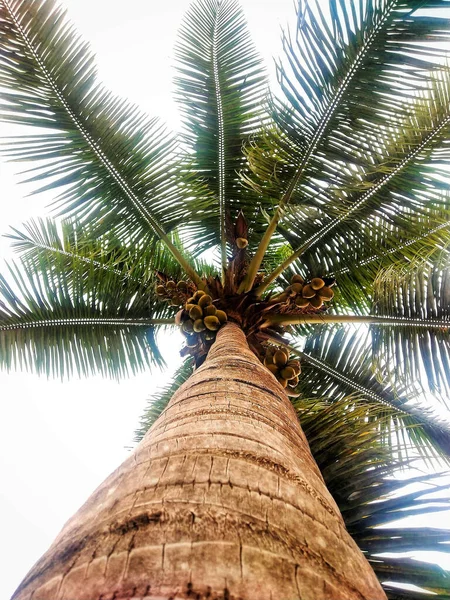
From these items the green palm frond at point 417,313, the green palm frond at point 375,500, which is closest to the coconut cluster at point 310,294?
the green palm frond at point 417,313

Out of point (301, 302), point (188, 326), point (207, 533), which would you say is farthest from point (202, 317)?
point (207, 533)

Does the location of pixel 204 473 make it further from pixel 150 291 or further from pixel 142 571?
pixel 150 291

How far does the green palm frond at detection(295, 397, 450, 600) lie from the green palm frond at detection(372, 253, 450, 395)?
1.12 meters

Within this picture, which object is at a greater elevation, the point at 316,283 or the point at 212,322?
the point at 316,283

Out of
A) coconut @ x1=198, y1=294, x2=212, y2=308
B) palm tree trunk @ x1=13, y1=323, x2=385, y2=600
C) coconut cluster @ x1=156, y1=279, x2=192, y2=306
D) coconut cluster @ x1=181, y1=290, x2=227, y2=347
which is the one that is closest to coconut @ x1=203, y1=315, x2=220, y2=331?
coconut cluster @ x1=181, y1=290, x2=227, y2=347

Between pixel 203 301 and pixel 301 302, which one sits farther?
pixel 301 302

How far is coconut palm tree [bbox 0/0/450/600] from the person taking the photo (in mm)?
1201

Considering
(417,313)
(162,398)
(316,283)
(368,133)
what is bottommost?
(162,398)

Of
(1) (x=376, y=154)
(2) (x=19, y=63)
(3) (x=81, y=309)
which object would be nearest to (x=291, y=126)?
(1) (x=376, y=154)

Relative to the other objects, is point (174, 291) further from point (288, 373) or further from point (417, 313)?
point (417, 313)

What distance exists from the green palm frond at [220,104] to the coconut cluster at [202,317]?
88 cm

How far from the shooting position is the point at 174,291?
11.5ft

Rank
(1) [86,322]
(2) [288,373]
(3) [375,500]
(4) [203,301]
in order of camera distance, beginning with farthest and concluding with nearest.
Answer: (1) [86,322] → (4) [203,301] → (2) [288,373] → (3) [375,500]

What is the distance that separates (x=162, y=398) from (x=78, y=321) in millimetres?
1326
